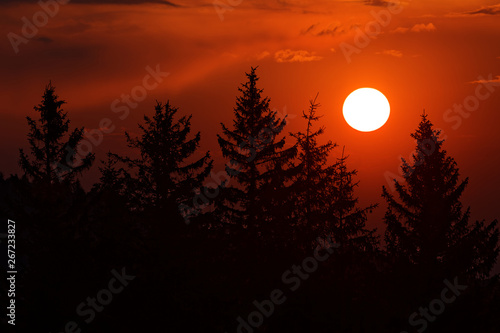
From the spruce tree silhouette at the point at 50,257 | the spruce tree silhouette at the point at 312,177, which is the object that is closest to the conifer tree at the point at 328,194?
the spruce tree silhouette at the point at 312,177

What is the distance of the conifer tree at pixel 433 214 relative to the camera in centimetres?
3553

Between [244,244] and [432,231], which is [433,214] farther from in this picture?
[244,244]

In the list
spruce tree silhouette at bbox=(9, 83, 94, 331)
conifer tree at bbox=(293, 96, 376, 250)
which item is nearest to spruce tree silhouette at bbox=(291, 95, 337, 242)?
conifer tree at bbox=(293, 96, 376, 250)

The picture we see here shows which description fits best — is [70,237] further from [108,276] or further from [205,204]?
[205,204]

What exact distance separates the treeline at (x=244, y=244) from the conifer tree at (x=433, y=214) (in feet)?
0.27

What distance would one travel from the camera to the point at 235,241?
110 feet

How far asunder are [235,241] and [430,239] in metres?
9.97

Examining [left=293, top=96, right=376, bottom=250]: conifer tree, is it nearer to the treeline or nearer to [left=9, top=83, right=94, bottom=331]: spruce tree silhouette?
the treeline

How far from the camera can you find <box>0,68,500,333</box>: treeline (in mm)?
23594

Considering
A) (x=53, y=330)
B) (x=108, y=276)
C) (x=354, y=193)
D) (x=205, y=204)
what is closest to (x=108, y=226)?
(x=108, y=276)

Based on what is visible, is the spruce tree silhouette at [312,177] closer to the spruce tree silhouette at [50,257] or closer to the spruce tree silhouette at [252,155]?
the spruce tree silhouette at [252,155]

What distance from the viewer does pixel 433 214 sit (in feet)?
119

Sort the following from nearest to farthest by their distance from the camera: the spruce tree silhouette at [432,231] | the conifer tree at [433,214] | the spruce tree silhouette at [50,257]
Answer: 1. the spruce tree silhouette at [50,257]
2. the spruce tree silhouette at [432,231]
3. the conifer tree at [433,214]

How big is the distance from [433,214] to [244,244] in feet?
35.8
